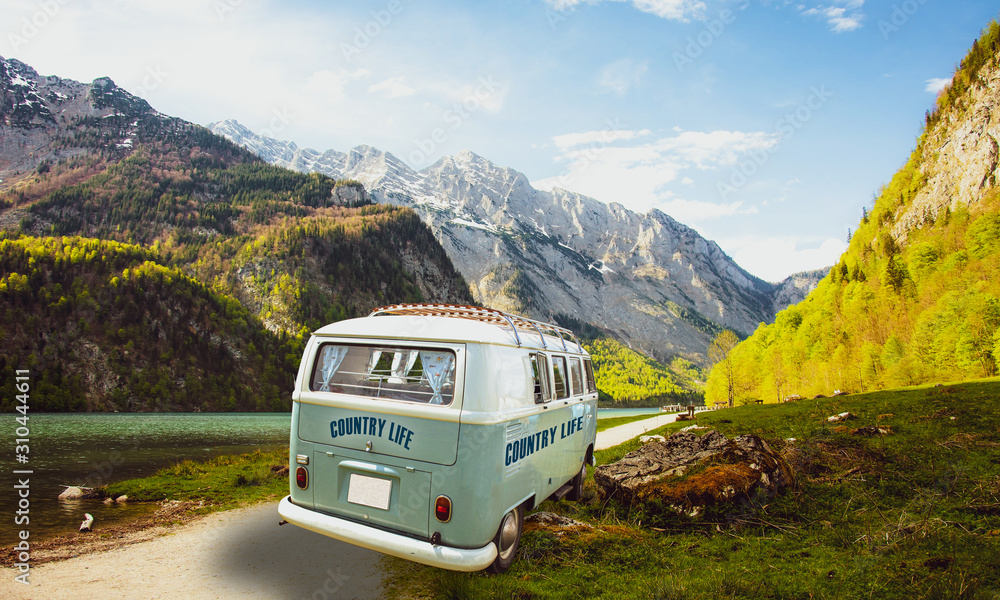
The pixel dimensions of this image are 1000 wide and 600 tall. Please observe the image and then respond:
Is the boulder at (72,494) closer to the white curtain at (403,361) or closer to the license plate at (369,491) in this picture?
the license plate at (369,491)

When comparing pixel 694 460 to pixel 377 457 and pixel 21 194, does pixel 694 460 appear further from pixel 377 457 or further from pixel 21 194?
pixel 21 194

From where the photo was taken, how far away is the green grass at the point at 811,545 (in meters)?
4.94

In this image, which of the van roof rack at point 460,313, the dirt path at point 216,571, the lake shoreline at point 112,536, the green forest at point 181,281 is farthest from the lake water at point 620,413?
the green forest at point 181,281

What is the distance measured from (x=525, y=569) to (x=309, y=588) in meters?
2.70

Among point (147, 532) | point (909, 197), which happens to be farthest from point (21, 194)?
point (909, 197)

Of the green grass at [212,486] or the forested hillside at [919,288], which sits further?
the forested hillside at [919,288]

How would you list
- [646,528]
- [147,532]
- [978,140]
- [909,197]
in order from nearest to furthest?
[646,528], [147,532], [978,140], [909,197]

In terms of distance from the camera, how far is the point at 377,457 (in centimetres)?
556

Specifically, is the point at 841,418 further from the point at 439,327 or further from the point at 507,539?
the point at 439,327

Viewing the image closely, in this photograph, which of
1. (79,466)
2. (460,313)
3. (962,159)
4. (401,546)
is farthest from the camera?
(962,159)

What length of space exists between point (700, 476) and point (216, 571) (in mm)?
7636

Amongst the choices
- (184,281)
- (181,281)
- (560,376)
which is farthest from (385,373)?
(184,281)

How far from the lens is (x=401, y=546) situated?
5168mm

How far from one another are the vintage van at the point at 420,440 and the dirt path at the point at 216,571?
704mm
